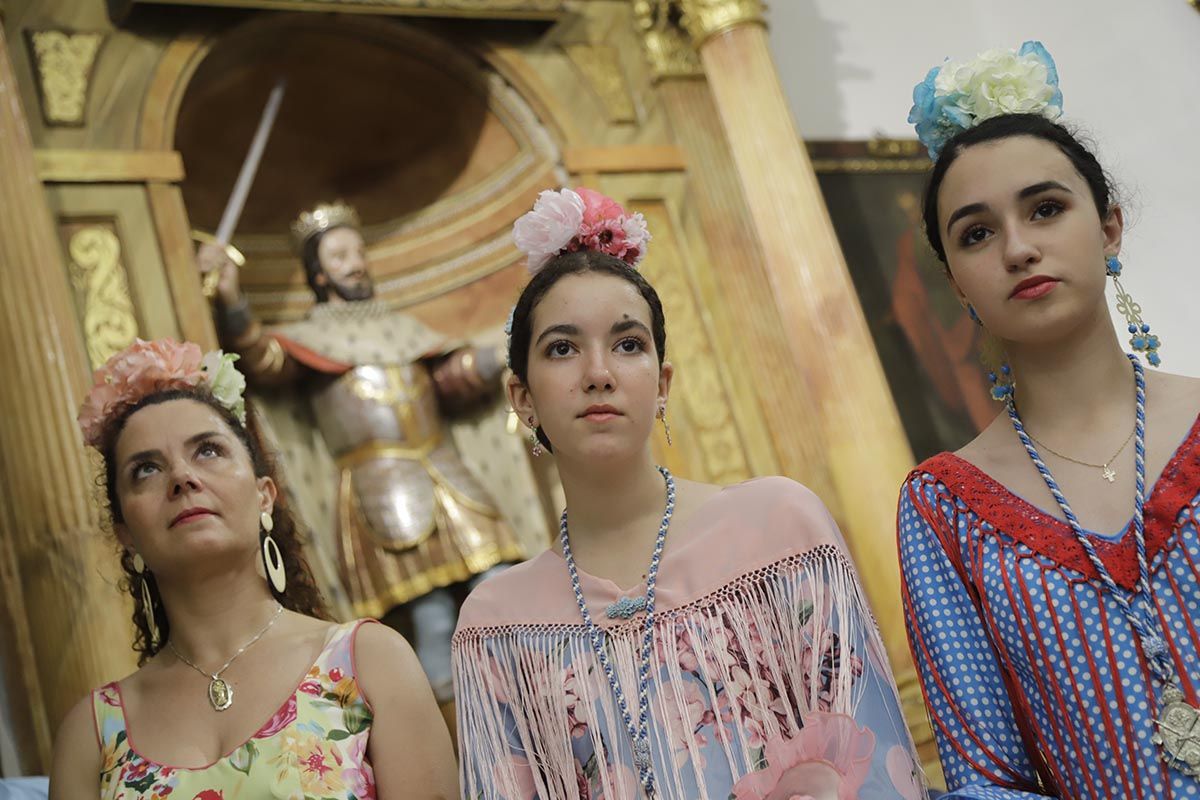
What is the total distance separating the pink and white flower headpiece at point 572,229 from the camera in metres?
2.02

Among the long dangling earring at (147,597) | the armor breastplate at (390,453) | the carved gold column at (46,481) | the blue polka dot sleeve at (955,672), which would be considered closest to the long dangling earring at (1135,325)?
the blue polka dot sleeve at (955,672)

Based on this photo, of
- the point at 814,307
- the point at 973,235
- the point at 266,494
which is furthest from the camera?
the point at 814,307

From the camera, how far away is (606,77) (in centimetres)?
502

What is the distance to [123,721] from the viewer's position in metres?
2.16

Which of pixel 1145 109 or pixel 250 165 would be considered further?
pixel 250 165

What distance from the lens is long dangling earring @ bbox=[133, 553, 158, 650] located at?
2366 mm

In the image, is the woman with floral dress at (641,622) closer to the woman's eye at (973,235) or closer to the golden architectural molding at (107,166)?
the woman's eye at (973,235)

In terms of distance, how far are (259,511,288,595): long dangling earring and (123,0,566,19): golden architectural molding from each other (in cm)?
253

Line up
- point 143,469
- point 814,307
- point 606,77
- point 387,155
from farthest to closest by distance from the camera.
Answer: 1. point 387,155
2. point 606,77
3. point 814,307
4. point 143,469

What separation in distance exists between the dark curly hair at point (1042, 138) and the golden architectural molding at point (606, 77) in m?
3.22

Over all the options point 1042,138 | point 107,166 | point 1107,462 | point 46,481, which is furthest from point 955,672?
point 107,166

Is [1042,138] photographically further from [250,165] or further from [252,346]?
[250,165]

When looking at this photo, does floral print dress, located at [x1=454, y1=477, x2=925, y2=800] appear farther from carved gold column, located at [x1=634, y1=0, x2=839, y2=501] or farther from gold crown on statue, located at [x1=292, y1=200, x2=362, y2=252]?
gold crown on statue, located at [x1=292, y1=200, x2=362, y2=252]

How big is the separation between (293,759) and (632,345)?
86cm
